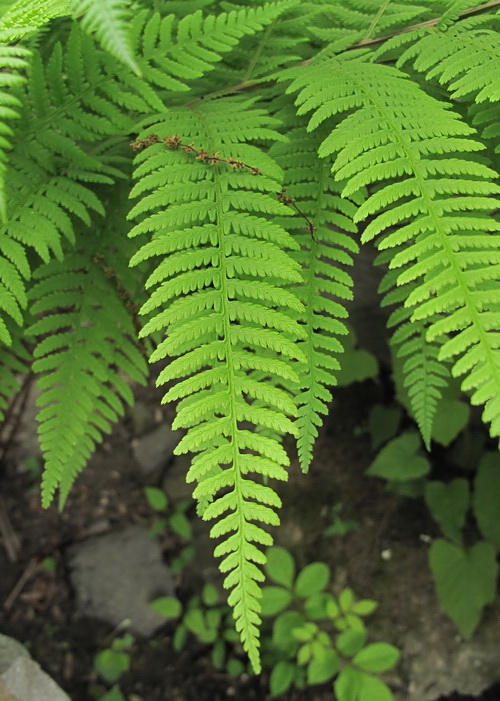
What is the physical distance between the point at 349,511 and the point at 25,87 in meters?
2.34

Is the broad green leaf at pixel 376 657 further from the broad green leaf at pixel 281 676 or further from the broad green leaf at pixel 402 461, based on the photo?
the broad green leaf at pixel 402 461

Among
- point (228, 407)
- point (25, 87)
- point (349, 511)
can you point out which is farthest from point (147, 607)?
point (25, 87)

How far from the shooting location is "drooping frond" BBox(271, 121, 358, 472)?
1.21 meters

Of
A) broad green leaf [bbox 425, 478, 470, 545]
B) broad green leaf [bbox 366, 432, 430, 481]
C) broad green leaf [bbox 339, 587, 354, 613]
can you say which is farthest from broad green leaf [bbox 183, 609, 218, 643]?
broad green leaf [bbox 425, 478, 470, 545]

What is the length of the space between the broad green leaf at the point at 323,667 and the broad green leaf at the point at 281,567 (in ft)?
1.02

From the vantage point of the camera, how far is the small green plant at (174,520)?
2.90 meters

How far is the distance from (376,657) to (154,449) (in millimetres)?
1461

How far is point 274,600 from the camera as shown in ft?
8.38

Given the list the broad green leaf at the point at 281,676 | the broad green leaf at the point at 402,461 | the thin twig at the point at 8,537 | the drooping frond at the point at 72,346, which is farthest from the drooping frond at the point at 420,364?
the thin twig at the point at 8,537

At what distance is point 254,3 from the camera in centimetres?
164

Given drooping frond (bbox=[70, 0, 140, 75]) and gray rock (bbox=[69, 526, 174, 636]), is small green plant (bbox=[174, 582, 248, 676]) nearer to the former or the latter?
gray rock (bbox=[69, 526, 174, 636])

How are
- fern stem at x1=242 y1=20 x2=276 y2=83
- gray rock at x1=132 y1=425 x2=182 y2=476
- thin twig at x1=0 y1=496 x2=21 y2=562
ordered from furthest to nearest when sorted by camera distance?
gray rock at x1=132 y1=425 x2=182 y2=476, thin twig at x1=0 y1=496 x2=21 y2=562, fern stem at x1=242 y1=20 x2=276 y2=83

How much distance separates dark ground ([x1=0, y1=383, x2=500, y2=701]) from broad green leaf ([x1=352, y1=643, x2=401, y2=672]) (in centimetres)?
37

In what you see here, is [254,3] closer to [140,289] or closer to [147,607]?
[140,289]
